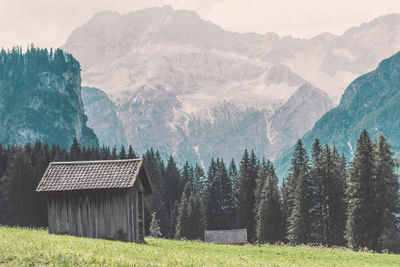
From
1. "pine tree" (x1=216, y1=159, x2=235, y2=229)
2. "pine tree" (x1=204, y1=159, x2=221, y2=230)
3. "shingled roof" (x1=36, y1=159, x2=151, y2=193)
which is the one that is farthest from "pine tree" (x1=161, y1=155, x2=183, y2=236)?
"shingled roof" (x1=36, y1=159, x2=151, y2=193)

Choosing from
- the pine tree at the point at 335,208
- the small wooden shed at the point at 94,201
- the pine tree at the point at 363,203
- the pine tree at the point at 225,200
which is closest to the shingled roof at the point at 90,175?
the small wooden shed at the point at 94,201

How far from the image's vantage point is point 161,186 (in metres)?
125

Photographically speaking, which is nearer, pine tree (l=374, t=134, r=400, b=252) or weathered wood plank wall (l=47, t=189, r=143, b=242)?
weathered wood plank wall (l=47, t=189, r=143, b=242)

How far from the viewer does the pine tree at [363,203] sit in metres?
57.2

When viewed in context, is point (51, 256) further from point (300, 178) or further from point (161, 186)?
point (161, 186)

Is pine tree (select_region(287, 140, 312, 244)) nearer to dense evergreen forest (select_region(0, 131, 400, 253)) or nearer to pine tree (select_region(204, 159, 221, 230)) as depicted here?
dense evergreen forest (select_region(0, 131, 400, 253))

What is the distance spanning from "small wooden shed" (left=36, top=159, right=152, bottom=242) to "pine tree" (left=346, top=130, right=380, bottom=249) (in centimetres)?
2874

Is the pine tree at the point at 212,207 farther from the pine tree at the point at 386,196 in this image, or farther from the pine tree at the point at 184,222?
the pine tree at the point at 386,196

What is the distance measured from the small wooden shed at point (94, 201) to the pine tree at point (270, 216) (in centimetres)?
4688

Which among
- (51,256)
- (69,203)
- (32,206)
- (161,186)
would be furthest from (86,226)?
(161,186)

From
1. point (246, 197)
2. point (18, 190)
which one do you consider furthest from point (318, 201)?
point (18, 190)

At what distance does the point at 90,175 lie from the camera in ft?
125

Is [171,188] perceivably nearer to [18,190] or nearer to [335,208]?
[18,190]

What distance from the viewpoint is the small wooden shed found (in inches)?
1486
